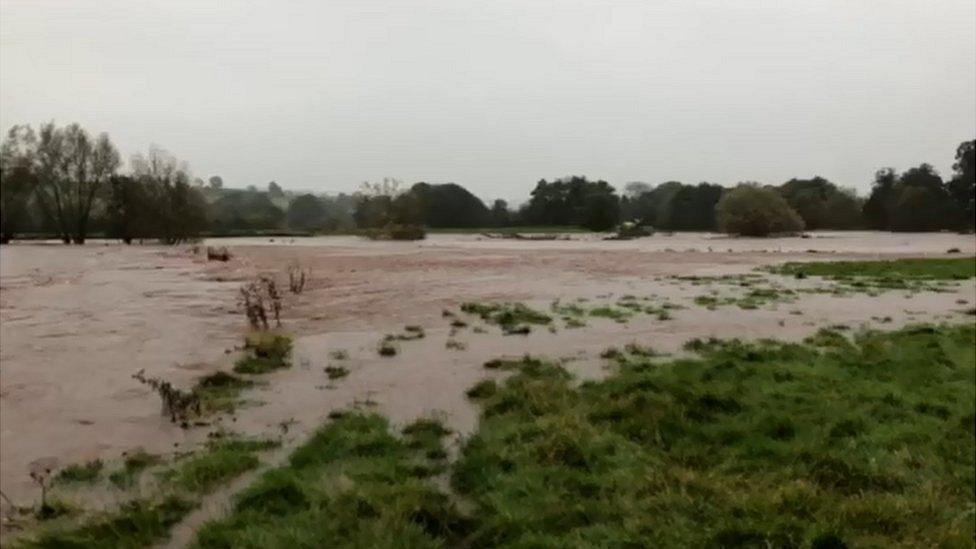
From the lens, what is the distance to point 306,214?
87.9m

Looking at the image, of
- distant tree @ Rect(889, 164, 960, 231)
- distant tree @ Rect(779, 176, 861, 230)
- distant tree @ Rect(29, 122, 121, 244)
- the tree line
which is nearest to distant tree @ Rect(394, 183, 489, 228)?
the tree line

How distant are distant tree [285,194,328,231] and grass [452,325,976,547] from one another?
70.0 metres

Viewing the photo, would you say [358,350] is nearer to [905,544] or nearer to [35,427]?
[35,427]

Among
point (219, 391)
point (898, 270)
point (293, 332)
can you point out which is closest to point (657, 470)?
point (219, 391)

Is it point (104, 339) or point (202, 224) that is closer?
point (104, 339)

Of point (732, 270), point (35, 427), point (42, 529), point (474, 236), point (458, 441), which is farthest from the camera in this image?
point (474, 236)

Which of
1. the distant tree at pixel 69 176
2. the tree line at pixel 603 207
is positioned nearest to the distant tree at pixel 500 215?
the tree line at pixel 603 207

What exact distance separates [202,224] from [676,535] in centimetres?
5372

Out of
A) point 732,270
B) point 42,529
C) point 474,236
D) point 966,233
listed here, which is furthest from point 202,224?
point 966,233

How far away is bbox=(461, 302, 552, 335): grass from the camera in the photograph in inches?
708

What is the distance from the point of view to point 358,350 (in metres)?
15.1

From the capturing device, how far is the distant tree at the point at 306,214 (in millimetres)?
81713

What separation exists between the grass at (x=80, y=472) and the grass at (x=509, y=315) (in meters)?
10.2

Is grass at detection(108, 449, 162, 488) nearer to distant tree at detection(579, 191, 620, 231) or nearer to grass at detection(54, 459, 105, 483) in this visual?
grass at detection(54, 459, 105, 483)
